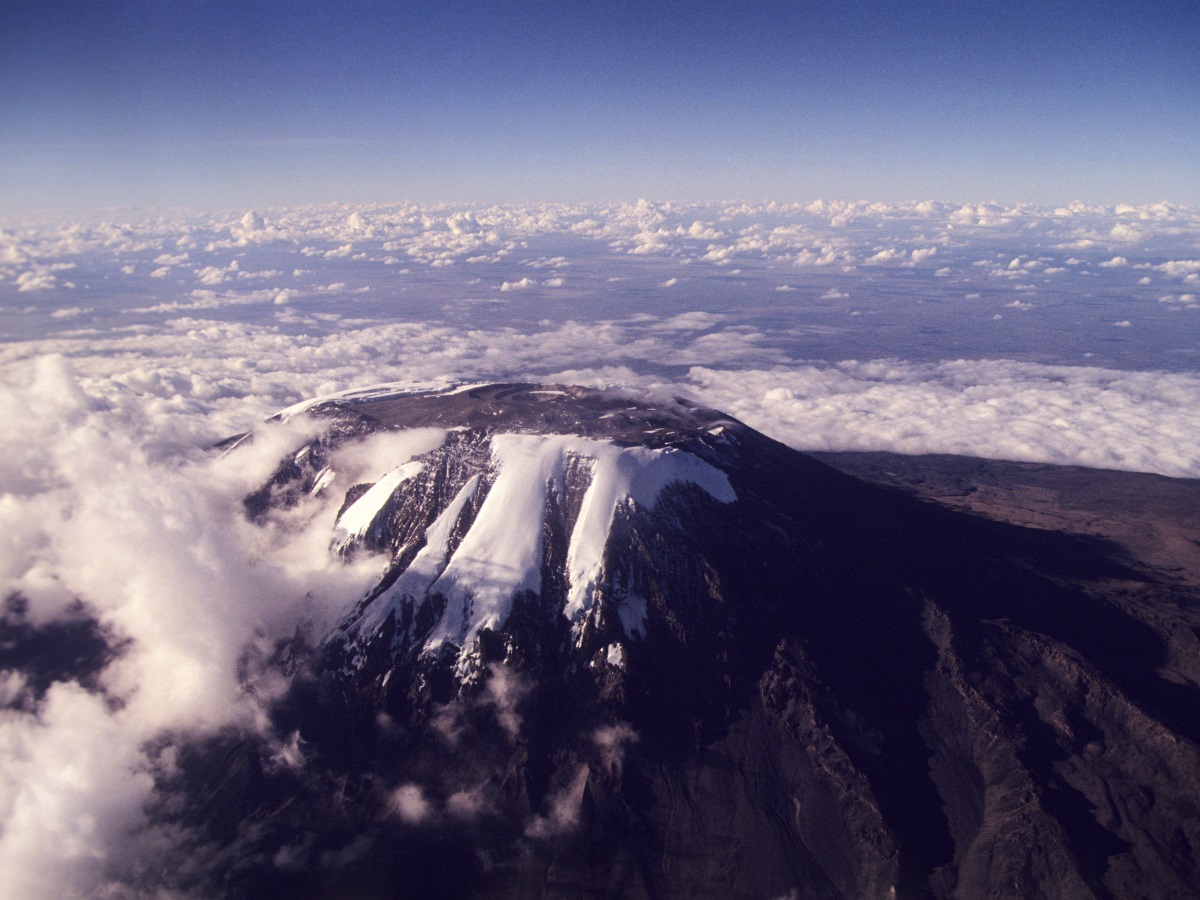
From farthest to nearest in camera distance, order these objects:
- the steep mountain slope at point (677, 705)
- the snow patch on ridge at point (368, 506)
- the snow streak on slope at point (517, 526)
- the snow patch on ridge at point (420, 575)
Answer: the snow patch on ridge at point (368, 506) < the snow patch on ridge at point (420, 575) < the snow streak on slope at point (517, 526) < the steep mountain slope at point (677, 705)

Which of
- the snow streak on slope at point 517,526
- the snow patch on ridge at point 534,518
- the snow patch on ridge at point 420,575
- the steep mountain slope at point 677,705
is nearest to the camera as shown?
the steep mountain slope at point 677,705

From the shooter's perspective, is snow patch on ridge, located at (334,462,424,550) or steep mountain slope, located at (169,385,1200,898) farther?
snow patch on ridge, located at (334,462,424,550)

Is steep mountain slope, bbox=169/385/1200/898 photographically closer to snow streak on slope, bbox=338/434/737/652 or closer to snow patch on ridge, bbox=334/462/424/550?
snow streak on slope, bbox=338/434/737/652

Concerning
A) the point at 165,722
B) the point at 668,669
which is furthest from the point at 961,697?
the point at 165,722

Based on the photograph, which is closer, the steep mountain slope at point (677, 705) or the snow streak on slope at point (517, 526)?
the steep mountain slope at point (677, 705)

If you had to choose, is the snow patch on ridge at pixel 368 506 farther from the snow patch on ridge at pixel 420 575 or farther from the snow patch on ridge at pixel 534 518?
the snow patch on ridge at pixel 534 518

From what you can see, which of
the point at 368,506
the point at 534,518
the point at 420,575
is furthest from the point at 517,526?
the point at 368,506

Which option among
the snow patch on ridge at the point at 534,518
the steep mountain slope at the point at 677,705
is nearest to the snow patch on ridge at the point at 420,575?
the steep mountain slope at the point at 677,705

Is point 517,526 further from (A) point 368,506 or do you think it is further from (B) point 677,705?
(B) point 677,705

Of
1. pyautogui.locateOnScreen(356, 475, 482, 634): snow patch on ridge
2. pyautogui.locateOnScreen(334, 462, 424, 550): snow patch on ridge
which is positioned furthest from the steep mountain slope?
pyautogui.locateOnScreen(334, 462, 424, 550): snow patch on ridge
